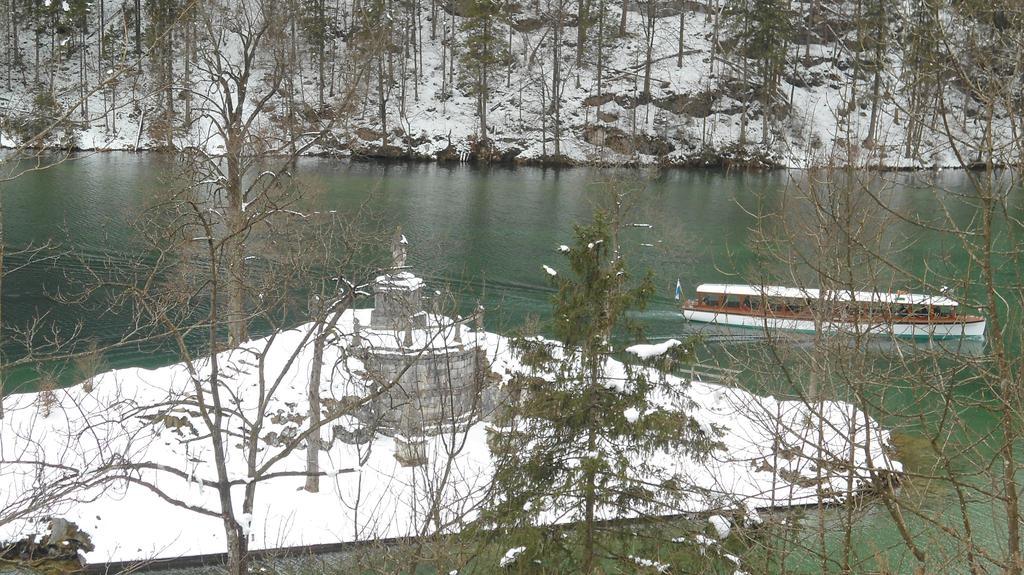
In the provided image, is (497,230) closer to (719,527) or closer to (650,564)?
(650,564)

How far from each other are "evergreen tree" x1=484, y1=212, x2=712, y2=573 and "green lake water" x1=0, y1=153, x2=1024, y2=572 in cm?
461

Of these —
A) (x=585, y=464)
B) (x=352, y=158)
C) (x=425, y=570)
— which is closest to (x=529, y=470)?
(x=585, y=464)

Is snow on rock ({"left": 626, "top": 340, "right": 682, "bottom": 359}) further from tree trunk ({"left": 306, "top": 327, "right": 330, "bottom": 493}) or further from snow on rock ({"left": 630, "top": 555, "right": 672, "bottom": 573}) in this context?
tree trunk ({"left": 306, "top": 327, "right": 330, "bottom": 493})

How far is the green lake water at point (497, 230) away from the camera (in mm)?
21047

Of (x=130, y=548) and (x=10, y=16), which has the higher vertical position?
(x=10, y=16)

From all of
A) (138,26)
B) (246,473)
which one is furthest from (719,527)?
(138,26)

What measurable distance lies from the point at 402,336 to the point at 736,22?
4234 cm

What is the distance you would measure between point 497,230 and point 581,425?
70.8ft

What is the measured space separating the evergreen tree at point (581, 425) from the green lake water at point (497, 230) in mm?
4608

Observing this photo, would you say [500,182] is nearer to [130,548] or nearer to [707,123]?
[707,123]

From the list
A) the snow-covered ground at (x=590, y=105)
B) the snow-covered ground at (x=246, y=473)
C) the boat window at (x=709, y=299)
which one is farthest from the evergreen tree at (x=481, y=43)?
the snow-covered ground at (x=246, y=473)

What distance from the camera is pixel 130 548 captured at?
1242cm

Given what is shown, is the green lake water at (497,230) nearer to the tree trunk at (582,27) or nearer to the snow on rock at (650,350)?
the snow on rock at (650,350)

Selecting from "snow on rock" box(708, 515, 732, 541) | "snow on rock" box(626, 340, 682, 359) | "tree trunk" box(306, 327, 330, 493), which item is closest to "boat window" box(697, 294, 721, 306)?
"tree trunk" box(306, 327, 330, 493)
